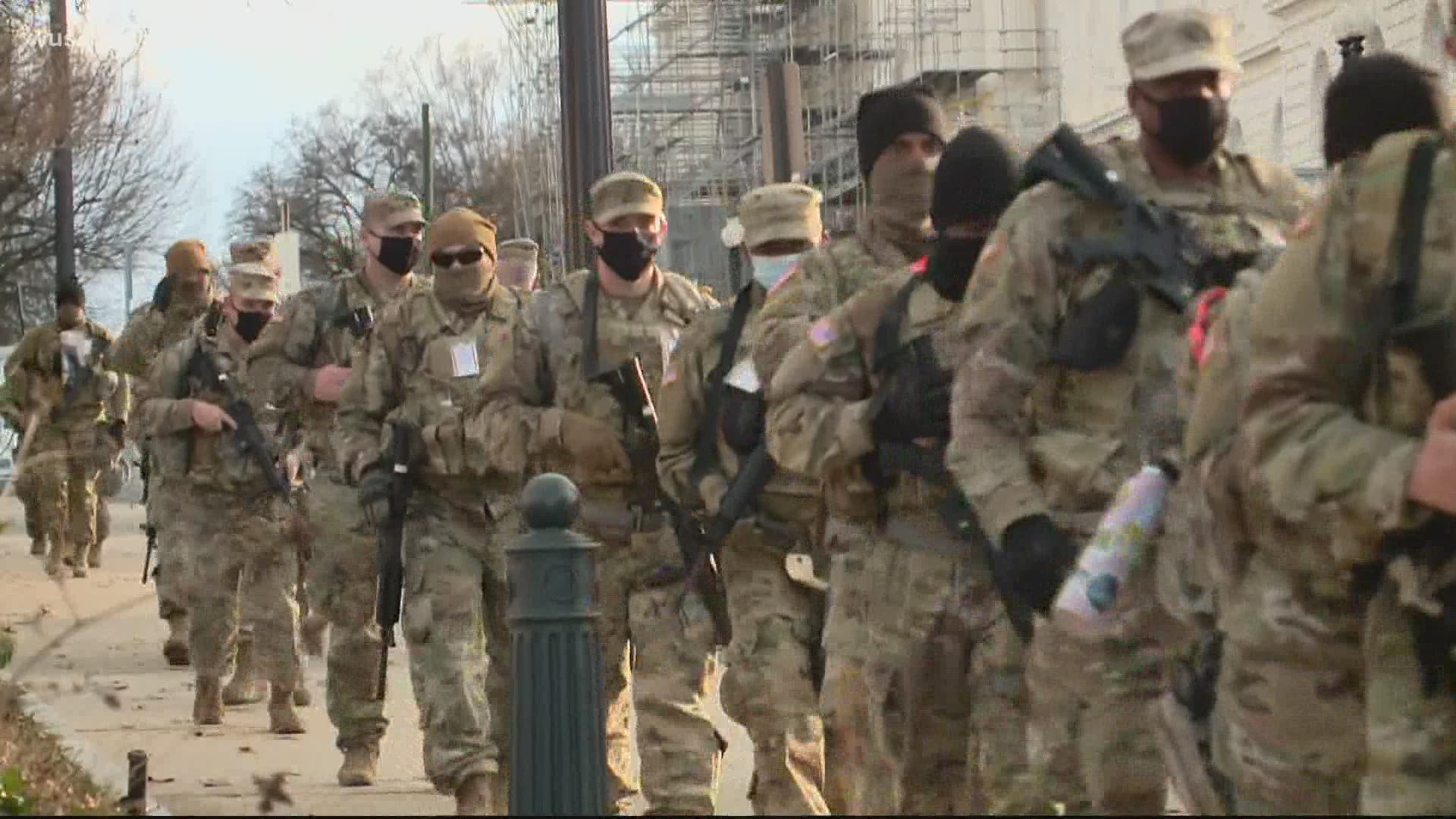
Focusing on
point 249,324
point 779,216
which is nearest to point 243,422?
point 249,324

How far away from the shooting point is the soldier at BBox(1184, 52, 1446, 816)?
4.82 m

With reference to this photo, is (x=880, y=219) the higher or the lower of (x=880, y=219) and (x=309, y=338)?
the higher

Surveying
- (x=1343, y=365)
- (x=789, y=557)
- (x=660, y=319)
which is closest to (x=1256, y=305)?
(x=1343, y=365)

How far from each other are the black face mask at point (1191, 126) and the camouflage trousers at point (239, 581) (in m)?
7.91

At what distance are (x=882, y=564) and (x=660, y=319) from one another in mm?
2654

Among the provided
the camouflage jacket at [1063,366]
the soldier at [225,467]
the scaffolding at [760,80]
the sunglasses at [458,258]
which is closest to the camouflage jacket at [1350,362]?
the camouflage jacket at [1063,366]

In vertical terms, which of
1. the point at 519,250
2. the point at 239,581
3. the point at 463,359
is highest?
the point at 519,250

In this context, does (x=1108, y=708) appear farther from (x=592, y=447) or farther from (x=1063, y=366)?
(x=592, y=447)

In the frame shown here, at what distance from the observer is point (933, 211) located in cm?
762

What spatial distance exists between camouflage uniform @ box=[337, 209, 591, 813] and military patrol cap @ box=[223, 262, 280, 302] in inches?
138

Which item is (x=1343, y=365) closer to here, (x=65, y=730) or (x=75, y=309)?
(x=65, y=730)

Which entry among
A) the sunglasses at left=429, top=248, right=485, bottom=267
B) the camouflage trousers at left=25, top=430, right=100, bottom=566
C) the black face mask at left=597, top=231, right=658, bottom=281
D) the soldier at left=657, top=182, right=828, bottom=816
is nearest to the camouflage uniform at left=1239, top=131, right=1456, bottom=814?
the soldier at left=657, top=182, right=828, bottom=816

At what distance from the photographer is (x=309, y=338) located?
41.8 feet

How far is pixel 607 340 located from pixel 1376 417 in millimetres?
5600
